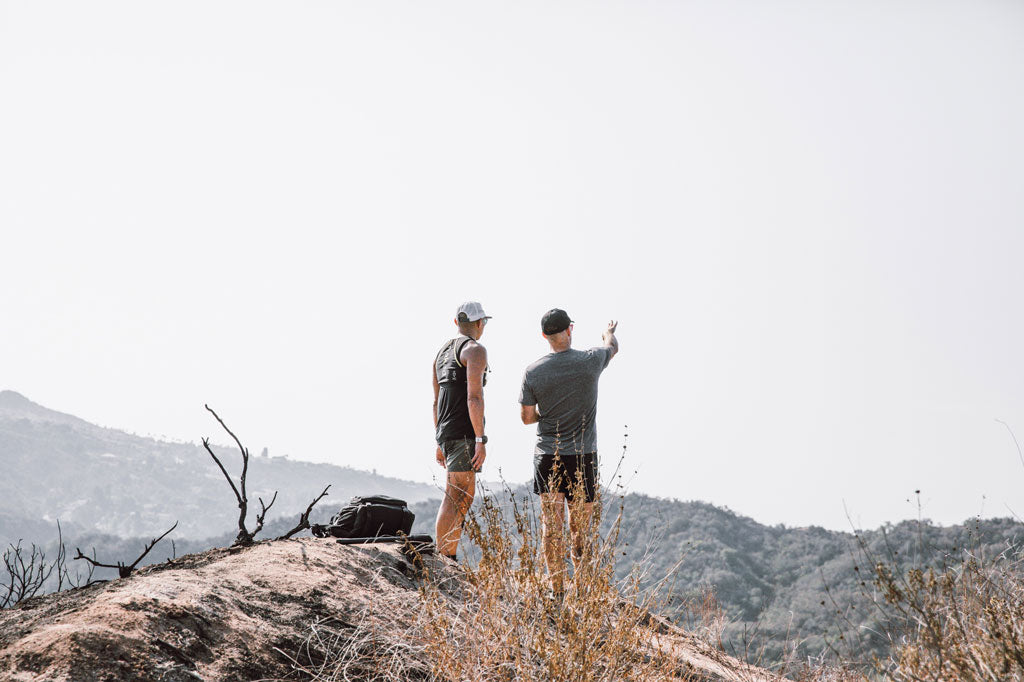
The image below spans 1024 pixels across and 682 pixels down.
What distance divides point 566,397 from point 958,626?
2.20 meters

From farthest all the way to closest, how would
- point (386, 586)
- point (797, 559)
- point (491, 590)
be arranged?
1. point (797, 559)
2. point (386, 586)
3. point (491, 590)

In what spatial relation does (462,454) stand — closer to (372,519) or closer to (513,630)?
(372,519)

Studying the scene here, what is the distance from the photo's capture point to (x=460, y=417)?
190 inches

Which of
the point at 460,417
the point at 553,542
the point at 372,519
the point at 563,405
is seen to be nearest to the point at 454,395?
the point at 460,417

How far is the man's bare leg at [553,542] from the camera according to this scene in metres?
3.77

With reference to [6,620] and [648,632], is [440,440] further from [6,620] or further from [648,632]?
[6,620]

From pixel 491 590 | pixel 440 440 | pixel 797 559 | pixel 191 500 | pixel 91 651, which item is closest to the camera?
pixel 91 651

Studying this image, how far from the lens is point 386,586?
14.2 ft

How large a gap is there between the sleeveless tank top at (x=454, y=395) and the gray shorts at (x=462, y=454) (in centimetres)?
4

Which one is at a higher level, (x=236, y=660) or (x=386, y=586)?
(x=386, y=586)

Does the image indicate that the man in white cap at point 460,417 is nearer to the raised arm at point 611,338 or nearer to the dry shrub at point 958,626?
the raised arm at point 611,338

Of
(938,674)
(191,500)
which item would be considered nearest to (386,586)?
(938,674)

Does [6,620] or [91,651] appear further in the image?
[6,620]

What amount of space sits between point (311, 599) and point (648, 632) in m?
1.65
